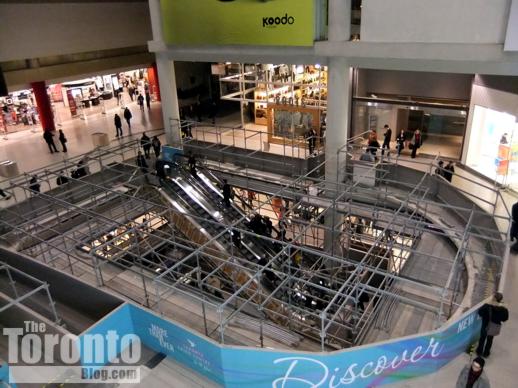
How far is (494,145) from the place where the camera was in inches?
593

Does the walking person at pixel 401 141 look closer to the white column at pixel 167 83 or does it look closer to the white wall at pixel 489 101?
the white wall at pixel 489 101

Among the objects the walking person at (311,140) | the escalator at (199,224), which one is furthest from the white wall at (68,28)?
the walking person at (311,140)

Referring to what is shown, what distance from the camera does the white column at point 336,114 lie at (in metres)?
13.3

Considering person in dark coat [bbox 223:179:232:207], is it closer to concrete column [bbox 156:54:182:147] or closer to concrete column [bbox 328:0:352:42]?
concrete column [bbox 156:54:182:147]

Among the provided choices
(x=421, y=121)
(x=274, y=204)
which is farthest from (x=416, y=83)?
(x=274, y=204)

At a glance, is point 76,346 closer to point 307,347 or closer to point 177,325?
point 177,325

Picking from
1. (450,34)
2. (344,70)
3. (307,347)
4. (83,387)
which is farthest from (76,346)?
(450,34)

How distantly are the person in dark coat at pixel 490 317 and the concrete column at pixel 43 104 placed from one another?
77.1 ft

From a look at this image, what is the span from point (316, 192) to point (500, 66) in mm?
6068

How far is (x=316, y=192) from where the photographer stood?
13.3 metres

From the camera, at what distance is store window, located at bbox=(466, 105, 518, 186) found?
14.1 metres

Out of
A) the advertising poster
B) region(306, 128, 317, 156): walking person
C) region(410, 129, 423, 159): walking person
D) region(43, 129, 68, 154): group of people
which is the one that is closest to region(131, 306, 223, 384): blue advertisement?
region(306, 128, 317, 156): walking person

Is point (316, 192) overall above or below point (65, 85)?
below

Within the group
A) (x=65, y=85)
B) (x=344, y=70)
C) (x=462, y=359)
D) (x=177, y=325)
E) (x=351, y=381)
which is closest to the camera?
(x=351, y=381)
